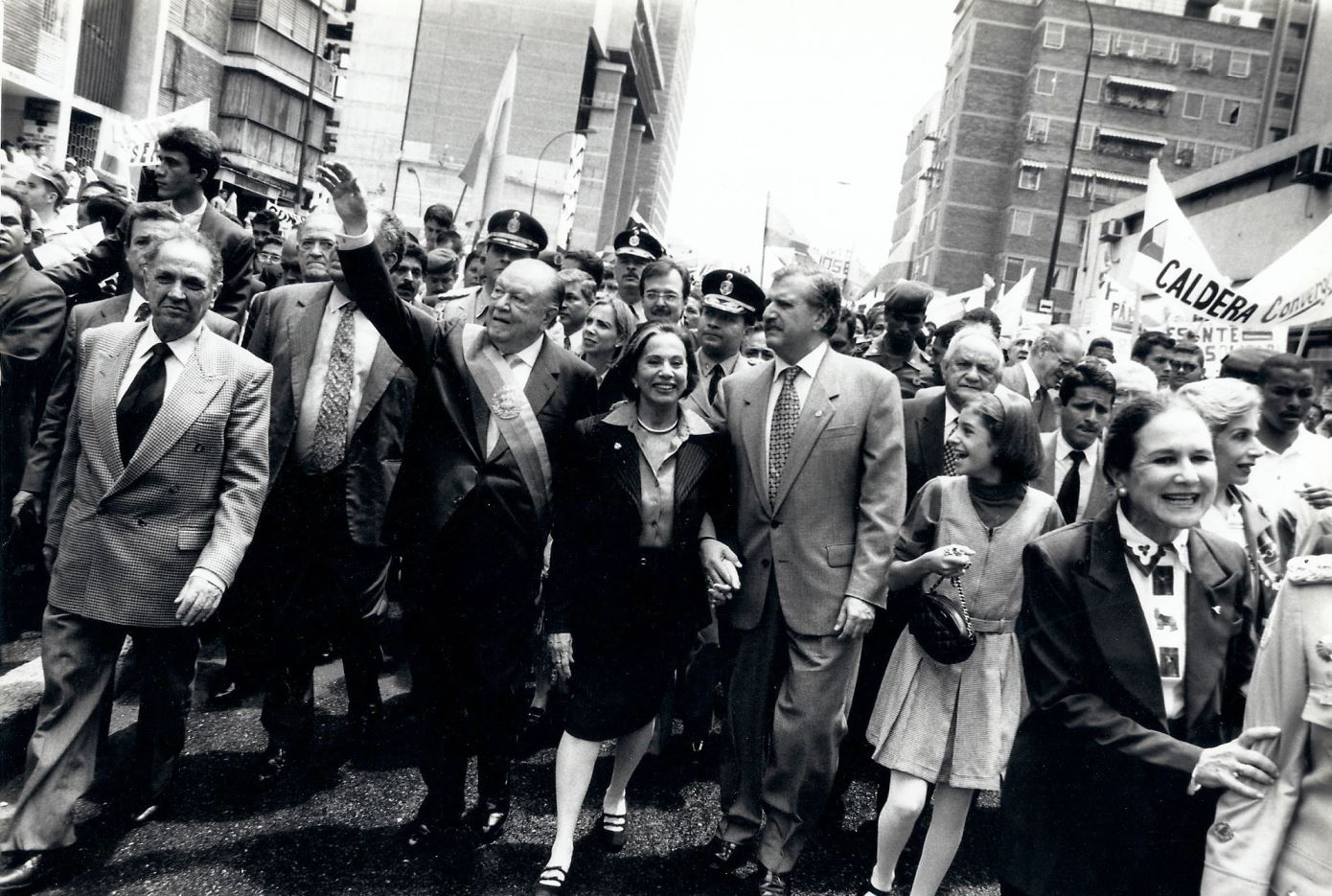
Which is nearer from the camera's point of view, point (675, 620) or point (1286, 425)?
point (675, 620)

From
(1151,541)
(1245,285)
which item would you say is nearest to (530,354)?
(1151,541)

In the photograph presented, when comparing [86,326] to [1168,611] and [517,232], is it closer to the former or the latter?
[517,232]

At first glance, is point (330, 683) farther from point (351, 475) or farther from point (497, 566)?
point (497, 566)

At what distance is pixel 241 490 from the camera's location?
376 cm

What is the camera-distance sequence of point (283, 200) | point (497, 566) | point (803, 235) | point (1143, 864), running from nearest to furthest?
point (1143, 864) → point (497, 566) → point (803, 235) → point (283, 200)

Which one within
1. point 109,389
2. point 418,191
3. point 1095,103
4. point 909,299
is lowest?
point 109,389

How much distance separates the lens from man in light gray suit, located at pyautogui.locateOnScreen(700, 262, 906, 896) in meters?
4.09

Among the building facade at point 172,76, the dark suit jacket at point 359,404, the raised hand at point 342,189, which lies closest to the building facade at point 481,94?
the building facade at point 172,76

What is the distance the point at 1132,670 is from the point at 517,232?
447 centimetres

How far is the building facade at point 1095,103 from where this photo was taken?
62.2m

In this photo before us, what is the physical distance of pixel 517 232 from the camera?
6.17 m

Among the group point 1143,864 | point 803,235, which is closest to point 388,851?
point 1143,864

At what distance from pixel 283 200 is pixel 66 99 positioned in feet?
68.4

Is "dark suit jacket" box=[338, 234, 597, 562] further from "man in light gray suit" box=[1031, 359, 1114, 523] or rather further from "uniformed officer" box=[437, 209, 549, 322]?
"man in light gray suit" box=[1031, 359, 1114, 523]
